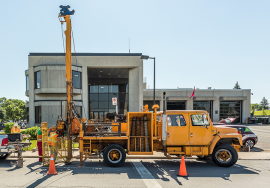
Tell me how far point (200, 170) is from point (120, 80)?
66.8ft

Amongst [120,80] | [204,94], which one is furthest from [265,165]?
[204,94]

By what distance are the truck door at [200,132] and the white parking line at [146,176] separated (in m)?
2.24

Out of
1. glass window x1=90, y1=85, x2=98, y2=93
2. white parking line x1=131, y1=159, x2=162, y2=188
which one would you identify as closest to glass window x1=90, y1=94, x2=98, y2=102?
glass window x1=90, y1=85, x2=98, y2=93

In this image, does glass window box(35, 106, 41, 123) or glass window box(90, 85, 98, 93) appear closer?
glass window box(35, 106, 41, 123)

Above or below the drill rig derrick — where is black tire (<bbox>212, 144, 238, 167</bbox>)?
below

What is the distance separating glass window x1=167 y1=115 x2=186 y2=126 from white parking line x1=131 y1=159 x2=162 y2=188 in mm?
2097

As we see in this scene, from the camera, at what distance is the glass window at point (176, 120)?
8.25 meters

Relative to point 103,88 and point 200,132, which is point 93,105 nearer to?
point 103,88

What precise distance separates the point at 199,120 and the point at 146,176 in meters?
3.20

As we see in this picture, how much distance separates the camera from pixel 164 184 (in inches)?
239

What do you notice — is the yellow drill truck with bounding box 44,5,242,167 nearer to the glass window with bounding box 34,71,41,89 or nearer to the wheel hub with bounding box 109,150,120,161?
the wheel hub with bounding box 109,150,120,161

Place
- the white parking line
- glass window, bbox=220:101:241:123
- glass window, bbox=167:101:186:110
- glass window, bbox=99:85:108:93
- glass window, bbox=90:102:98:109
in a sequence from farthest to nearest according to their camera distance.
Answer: glass window, bbox=220:101:241:123, glass window, bbox=167:101:186:110, glass window, bbox=99:85:108:93, glass window, bbox=90:102:98:109, the white parking line

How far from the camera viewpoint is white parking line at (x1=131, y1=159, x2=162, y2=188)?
602 centimetres

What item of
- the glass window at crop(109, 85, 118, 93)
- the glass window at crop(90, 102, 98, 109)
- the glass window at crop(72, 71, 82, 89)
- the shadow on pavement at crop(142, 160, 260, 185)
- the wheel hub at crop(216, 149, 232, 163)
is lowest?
the shadow on pavement at crop(142, 160, 260, 185)
